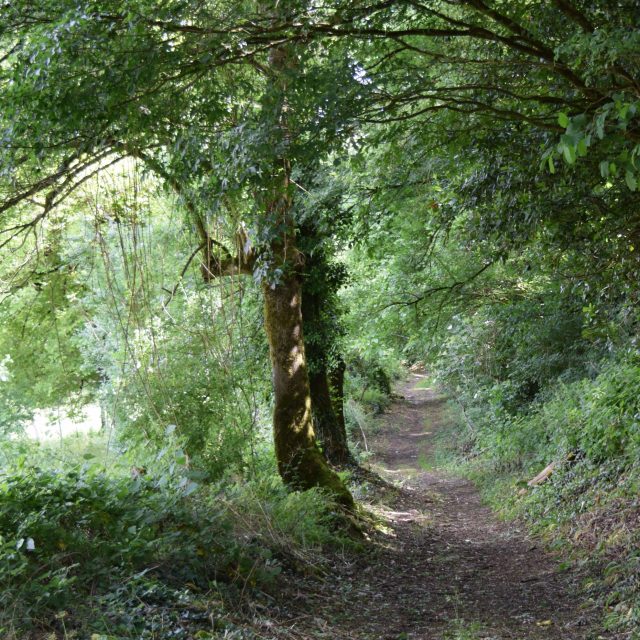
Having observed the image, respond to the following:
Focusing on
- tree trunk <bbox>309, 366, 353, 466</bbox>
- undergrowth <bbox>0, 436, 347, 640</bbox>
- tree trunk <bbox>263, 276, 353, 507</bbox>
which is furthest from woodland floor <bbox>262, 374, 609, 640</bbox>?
tree trunk <bbox>263, 276, 353, 507</bbox>

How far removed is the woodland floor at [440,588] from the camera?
233 inches

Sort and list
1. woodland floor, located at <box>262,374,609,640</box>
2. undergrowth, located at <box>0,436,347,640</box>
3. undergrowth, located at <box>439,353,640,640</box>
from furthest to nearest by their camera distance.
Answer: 1. undergrowth, located at <box>439,353,640,640</box>
2. woodland floor, located at <box>262,374,609,640</box>
3. undergrowth, located at <box>0,436,347,640</box>

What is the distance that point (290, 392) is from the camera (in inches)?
364

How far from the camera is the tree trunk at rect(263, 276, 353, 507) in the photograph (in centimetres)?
917

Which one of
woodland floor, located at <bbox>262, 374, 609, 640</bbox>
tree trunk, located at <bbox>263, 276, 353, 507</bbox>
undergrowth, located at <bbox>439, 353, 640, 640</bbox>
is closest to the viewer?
woodland floor, located at <bbox>262, 374, 609, 640</bbox>

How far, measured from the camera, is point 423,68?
525cm

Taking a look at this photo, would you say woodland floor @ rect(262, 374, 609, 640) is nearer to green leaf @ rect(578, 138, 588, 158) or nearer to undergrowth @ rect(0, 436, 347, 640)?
undergrowth @ rect(0, 436, 347, 640)

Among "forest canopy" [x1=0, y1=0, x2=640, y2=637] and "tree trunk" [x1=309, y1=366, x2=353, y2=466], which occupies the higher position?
"forest canopy" [x1=0, y1=0, x2=640, y2=637]

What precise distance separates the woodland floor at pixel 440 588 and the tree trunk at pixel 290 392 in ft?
4.43

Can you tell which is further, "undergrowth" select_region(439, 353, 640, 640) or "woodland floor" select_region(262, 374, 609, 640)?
"undergrowth" select_region(439, 353, 640, 640)

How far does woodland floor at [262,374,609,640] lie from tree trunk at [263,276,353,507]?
1.35 meters

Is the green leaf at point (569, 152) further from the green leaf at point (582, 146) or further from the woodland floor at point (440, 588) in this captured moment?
the woodland floor at point (440, 588)

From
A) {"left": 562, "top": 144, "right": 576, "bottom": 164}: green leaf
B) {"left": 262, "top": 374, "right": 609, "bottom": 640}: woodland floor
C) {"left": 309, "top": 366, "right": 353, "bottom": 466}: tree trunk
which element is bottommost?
{"left": 262, "top": 374, "right": 609, "bottom": 640}: woodland floor

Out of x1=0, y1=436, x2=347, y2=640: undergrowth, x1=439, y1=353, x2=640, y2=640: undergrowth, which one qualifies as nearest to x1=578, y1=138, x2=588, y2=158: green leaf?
x1=0, y1=436, x2=347, y2=640: undergrowth
